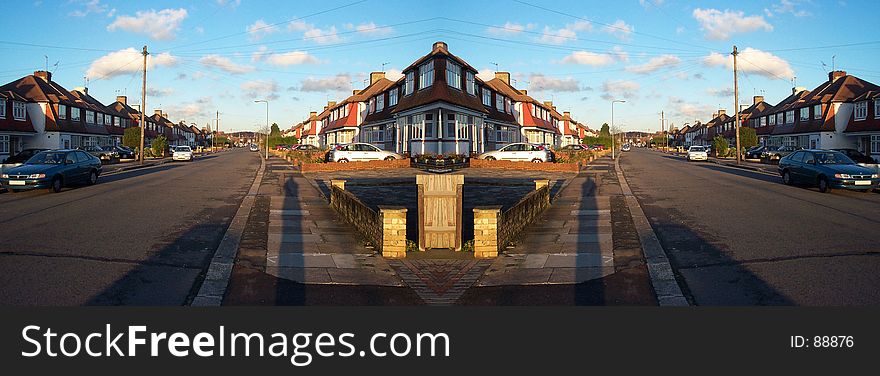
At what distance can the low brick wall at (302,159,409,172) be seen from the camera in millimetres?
32500

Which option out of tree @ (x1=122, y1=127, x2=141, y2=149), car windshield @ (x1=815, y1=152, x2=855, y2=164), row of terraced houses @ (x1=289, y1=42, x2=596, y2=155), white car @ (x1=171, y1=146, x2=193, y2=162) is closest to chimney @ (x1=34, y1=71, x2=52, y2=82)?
tree @ (x1=122, y1=127, x2=141, y2=149)

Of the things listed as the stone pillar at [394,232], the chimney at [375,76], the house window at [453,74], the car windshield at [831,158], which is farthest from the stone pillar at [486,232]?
the chimney at [375,76]

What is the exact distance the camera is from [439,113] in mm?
23094

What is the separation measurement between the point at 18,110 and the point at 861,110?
A: 225 ft

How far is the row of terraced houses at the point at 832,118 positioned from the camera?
1965 inches

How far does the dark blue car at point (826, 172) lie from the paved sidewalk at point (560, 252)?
988 cm

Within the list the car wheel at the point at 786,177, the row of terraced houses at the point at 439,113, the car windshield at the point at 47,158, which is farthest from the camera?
the row of terraced houses at the point at 439,113

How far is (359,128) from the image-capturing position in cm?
5775

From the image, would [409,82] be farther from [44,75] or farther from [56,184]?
[44,75]

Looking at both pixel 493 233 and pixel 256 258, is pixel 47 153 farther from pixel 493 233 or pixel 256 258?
pixel 493 233

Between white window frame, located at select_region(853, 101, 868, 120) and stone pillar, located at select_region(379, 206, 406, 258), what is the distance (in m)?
53.9

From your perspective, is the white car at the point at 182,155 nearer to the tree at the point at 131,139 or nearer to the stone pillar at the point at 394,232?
the tree at the point at 131,139

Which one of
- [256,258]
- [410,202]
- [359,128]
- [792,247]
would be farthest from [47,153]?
[359,128]

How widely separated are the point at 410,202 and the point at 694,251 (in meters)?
7.20
